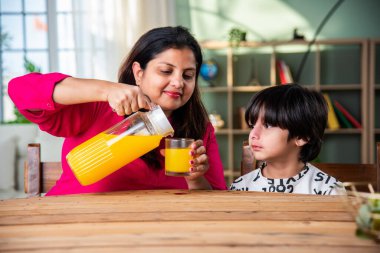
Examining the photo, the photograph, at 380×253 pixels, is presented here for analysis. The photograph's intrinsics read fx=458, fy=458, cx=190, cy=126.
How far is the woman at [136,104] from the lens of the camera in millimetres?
1148

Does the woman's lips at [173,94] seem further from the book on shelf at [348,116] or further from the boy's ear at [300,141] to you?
the book on shelf at [348,116]

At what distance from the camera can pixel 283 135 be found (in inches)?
64.6

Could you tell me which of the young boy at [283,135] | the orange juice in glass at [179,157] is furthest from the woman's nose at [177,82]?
the young boy at [283,135]

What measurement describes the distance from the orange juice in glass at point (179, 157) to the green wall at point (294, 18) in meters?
3.68

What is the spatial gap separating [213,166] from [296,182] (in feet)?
0.96

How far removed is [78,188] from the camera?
1.35 metres

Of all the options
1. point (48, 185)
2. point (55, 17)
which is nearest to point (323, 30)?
point (55, 17)

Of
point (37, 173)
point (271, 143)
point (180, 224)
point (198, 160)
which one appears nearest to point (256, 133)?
point (271, 143)

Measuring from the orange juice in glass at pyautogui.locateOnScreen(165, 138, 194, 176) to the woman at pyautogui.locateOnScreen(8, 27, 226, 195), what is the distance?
0.02 m

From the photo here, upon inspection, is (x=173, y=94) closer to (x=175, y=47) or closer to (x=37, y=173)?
(x=175, y=47)

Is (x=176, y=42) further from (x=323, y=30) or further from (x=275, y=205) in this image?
(x=323, y=30)

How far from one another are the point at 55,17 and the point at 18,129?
1.11 metres


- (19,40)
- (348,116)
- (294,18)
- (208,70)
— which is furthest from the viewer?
(19,40)

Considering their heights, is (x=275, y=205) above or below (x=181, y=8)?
below
